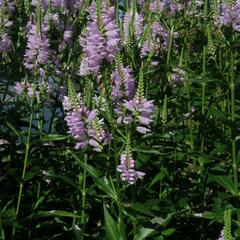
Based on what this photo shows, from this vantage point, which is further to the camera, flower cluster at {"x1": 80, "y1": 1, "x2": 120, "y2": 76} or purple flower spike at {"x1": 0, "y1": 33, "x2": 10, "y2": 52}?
purple flower spike at {"x1": 0, "y1": 33, "x2": 10, "y2": 52}

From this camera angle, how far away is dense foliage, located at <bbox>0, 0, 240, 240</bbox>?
2.92m

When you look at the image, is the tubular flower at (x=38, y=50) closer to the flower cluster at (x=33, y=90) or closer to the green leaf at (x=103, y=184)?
the flower cluster at (x=33, y=90)

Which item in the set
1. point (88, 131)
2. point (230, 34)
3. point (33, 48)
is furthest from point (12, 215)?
point (230, 34)

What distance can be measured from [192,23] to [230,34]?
1005mm

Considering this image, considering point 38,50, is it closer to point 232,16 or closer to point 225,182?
point 232,16

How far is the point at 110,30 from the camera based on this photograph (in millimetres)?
2865

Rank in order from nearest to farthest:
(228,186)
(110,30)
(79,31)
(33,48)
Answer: (110,30), (228,186), (33,48), (79,31)

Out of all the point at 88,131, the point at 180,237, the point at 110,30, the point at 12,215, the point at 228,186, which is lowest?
the point at 180,237

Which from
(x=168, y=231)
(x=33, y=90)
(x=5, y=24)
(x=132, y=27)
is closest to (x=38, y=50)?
(x=33, y=90)

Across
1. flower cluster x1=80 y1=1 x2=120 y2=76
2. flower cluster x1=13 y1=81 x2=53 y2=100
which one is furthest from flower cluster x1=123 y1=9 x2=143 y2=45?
flower cluster x1=13 y1=81 x2=53 y2=100

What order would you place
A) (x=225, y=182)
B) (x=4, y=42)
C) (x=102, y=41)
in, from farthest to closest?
(x=4, y=42)
(x=225, y=182)
(x=102, y=41)

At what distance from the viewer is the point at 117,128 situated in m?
3.00

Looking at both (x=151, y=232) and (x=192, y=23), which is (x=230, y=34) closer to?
(x=192, y=23)

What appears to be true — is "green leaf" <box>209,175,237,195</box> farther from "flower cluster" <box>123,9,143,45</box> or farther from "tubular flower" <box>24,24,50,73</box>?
"tubular flower" <box>24,24,50,73</box>
